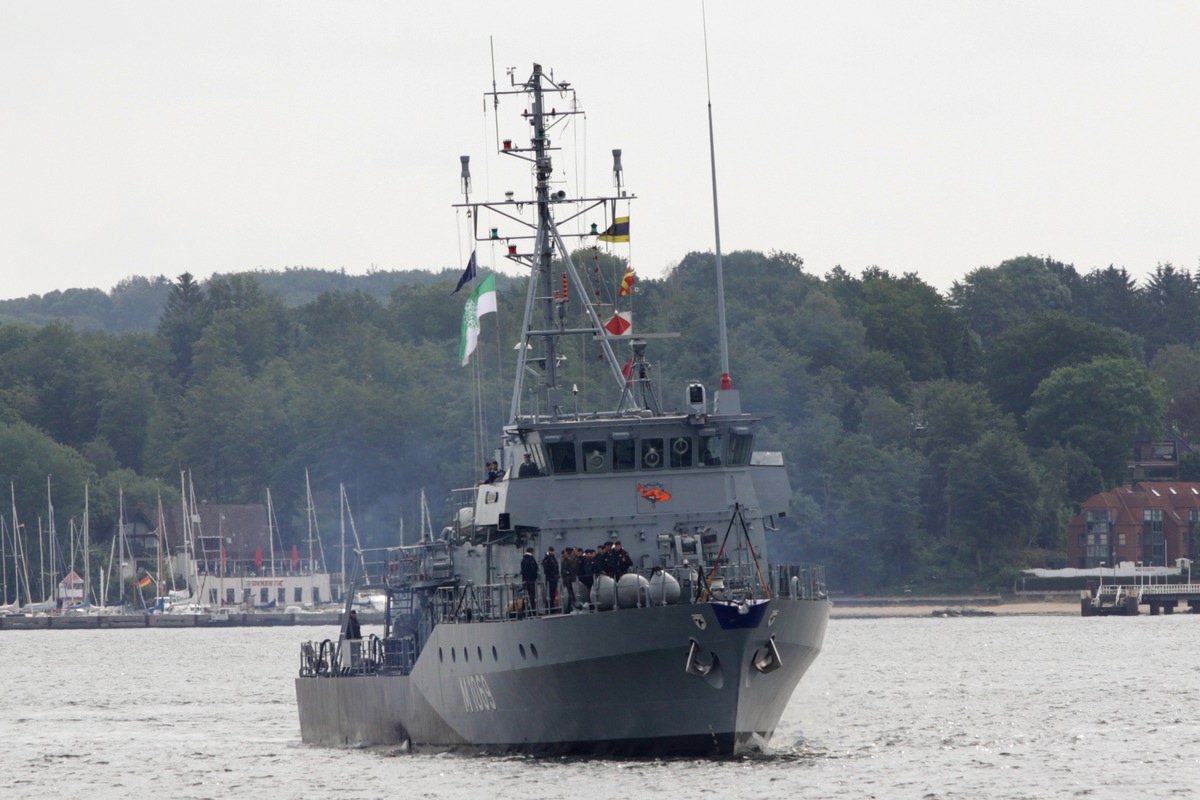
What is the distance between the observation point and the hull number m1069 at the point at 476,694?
3934 centimetres

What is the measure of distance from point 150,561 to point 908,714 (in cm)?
11105

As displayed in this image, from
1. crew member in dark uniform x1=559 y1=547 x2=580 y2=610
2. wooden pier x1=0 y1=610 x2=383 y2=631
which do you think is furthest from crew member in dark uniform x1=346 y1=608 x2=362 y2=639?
wooden pier x1=0 y1=610 x2=383 y2=631

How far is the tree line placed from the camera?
132m

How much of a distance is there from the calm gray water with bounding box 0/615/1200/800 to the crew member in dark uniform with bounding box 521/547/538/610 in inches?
109

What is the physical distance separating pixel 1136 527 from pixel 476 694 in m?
102

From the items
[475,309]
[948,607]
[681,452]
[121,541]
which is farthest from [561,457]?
[121,541]

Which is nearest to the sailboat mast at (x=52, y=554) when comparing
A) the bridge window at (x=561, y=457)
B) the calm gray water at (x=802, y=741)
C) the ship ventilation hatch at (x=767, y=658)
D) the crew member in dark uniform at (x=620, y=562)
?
the calm gray water at (x=802, y=741)

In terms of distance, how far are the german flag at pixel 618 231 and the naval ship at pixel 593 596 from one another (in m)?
0.09

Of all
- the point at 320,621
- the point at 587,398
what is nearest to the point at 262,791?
the point at 587,398

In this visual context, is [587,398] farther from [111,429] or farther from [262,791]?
[262,791]

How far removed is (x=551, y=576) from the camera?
3859 centimetres

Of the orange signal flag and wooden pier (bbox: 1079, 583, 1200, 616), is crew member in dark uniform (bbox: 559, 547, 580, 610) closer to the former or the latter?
the orange signal flag

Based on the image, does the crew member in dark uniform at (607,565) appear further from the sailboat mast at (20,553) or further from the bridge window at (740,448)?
the sailboat mast at (20,553)

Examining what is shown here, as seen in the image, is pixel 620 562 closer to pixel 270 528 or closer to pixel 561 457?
pixel 561 457
